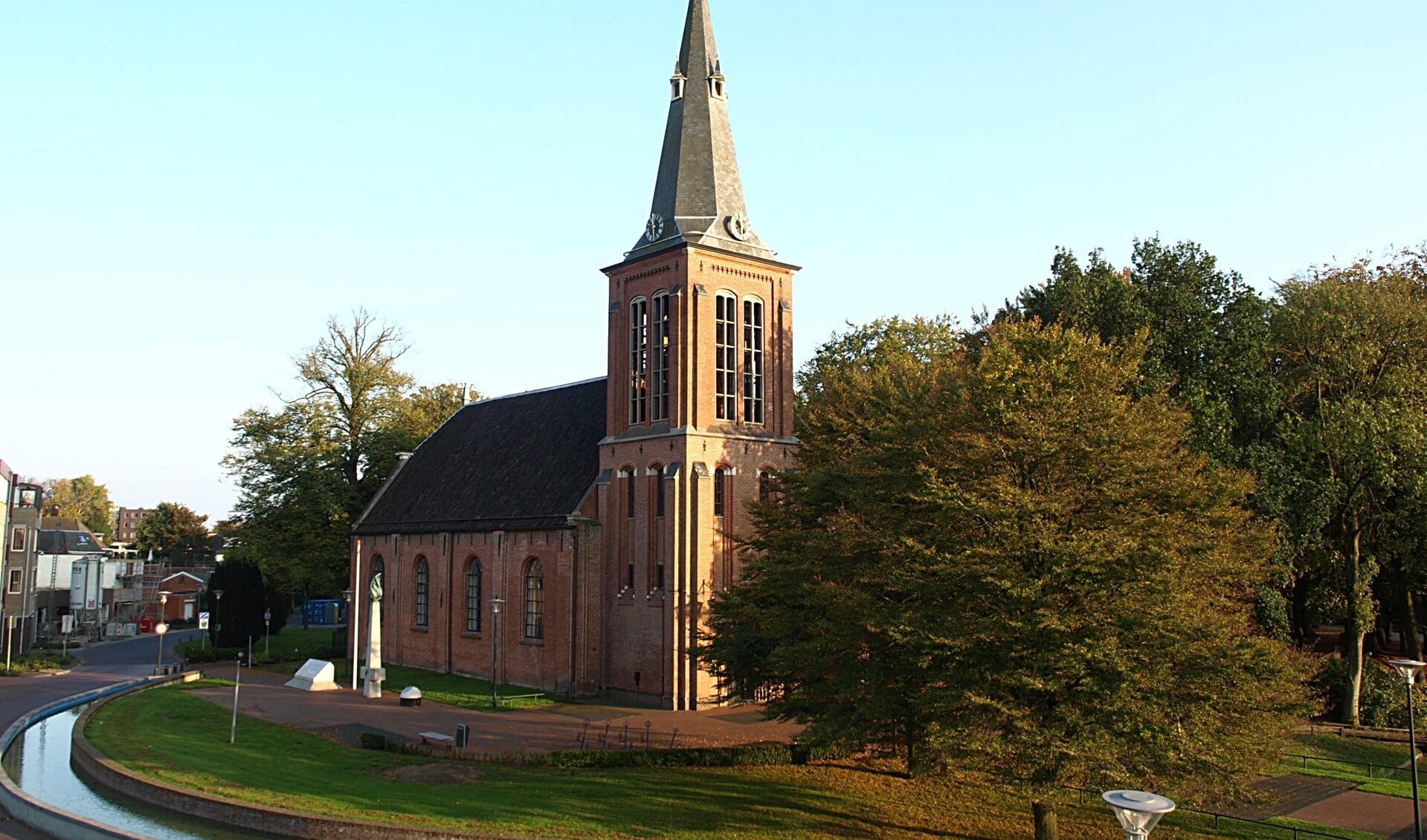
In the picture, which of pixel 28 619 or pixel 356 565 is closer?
pixel 356 565

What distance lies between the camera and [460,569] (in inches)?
1884

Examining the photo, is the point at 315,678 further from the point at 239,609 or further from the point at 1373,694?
the point at 1373,694

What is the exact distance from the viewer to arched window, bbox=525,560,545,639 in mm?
42219

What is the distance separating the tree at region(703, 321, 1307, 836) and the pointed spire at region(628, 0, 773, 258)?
1802 cm

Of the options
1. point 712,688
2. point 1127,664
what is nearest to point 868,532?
point 1127,664

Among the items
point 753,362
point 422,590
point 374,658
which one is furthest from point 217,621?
point 753,362

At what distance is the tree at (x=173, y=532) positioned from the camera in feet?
397

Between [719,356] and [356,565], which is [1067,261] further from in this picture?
[356,565]

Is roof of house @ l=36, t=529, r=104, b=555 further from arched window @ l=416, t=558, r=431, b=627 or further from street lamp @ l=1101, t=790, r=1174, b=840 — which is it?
street lamp @ l=1101, t=790, r=1174, b=840

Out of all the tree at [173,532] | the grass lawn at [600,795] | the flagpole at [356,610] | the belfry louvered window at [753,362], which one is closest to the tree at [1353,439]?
the grass lawn at [600,795]

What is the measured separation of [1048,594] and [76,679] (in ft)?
146

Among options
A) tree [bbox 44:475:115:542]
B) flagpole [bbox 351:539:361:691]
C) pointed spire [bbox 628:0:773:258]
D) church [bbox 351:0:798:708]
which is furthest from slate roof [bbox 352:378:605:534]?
tree [bbox 44:475:115:542]

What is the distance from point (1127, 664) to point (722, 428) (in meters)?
22.5

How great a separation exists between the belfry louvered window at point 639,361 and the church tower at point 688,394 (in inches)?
2.4
